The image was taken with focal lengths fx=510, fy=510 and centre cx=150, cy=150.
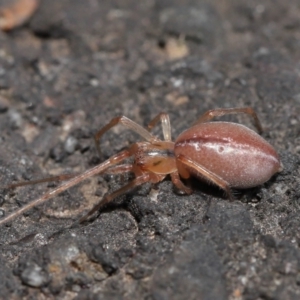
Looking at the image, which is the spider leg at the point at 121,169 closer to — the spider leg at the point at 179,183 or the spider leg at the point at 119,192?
the spider leg at the point at 119,192

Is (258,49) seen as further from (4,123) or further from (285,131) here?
(4,123)

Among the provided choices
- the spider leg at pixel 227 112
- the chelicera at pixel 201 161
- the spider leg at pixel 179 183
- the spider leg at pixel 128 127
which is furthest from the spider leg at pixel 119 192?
the spider leg at pixel 227 112

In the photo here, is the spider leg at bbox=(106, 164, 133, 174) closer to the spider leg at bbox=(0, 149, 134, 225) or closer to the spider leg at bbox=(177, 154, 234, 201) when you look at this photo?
the spider leg at bbox=(0, 149, 134, 225)

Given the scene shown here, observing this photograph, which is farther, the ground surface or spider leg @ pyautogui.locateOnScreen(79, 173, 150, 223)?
spider leg @ pyautogui.locateOnScreen(79, 173, 150, 223)

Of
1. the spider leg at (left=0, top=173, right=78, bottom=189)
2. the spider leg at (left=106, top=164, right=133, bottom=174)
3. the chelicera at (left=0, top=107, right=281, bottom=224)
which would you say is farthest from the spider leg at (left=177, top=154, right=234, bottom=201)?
the spider leg at (left=0, top=173, right=78, bottom=189)

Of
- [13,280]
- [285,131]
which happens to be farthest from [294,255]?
[13,280]

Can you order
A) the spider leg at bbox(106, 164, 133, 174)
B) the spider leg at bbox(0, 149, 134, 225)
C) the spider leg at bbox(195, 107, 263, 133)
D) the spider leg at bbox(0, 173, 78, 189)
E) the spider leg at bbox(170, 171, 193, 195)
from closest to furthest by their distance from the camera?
the spider leg at bbox(0, 149, 134, 225), the spider leg at bbox(170, 171, 193, 195), the spider leg at bbox(0, 173, 78, 189), the spider leg at bbox(106, 164, 133, 174), the spider leg at bbox(195, 107, 263, 133)

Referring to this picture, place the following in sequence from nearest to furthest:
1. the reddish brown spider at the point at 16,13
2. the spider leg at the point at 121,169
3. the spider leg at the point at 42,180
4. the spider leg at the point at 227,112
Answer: the spider leg at the point at 42,180 < the spider leg at the point at 121,169 < the spider leg at the point at 227,112 < the reddish brown spider at the point at 16,13
